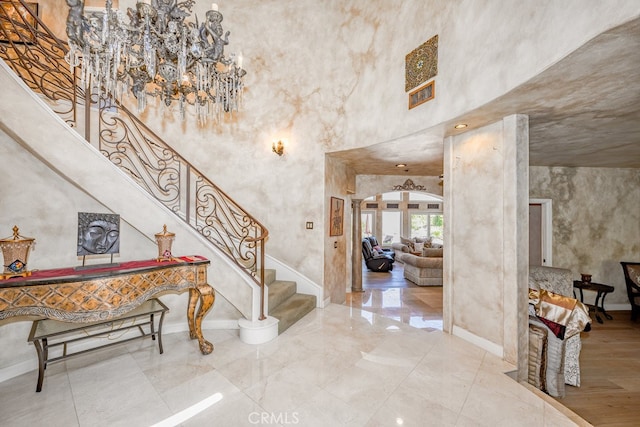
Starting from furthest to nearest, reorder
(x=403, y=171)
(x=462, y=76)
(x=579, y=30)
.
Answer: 1. (x=403, y=171)
2. (x=462, y=76)
3. (x=579, y=30)

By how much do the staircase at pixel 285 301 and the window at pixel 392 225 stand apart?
35.2 feet

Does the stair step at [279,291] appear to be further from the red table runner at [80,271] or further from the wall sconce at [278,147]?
the wall sconce at [278,147]

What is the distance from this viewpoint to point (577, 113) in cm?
274

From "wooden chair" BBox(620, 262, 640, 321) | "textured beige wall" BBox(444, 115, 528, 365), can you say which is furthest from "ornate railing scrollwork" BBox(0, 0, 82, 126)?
"wooden chair" BBox(620, 262, 640, 321)

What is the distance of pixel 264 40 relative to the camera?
468 cm

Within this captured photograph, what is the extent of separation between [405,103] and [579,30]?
1.86 m

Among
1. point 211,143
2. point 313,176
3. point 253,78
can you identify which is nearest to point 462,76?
point 313,176

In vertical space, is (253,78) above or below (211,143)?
above

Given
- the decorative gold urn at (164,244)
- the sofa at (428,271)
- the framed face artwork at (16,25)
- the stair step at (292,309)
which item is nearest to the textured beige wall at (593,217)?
the sofa at (428,271)

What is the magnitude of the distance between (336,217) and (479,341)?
296 cm

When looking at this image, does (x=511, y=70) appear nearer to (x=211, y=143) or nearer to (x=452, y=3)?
(x=452, y=3)

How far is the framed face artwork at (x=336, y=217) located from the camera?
192 inches

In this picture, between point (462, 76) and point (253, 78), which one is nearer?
point (462, 76)

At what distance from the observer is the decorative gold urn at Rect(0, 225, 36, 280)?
2078mm
